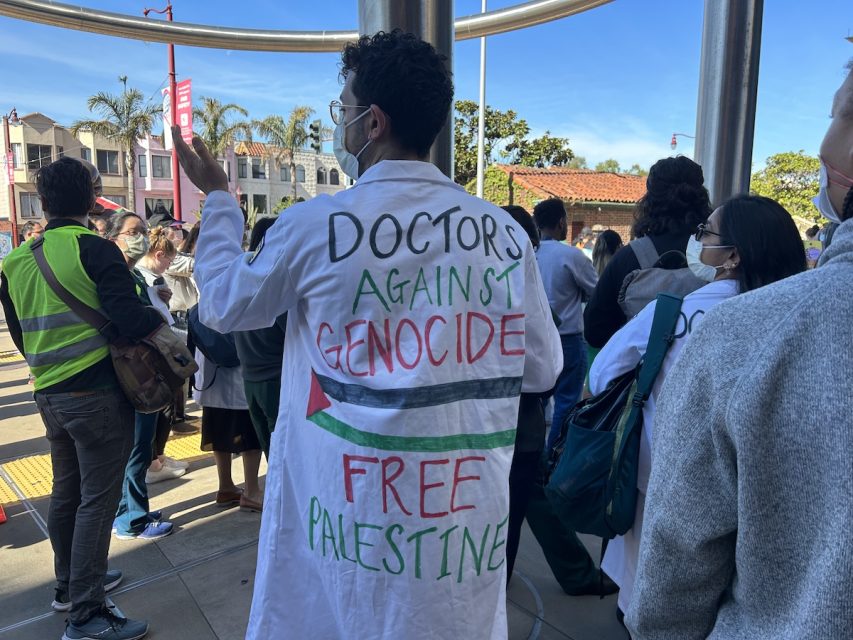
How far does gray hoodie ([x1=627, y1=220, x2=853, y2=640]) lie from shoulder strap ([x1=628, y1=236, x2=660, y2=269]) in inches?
73.1

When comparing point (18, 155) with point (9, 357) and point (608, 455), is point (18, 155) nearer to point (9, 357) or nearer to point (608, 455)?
point (9, 357)

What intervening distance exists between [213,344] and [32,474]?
2017mm

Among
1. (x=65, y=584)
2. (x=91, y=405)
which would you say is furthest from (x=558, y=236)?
(x=65, y=584)

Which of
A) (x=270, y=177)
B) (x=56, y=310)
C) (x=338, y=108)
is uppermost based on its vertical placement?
(x=270, y=177)

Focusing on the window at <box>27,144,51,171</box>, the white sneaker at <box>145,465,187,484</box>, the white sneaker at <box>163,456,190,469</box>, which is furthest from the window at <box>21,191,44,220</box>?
the white sneaker at <box>145,465,187,484</box>

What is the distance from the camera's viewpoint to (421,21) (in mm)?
2539

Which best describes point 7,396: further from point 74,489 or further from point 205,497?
point 74,489

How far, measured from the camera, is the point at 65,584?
2.85 metres

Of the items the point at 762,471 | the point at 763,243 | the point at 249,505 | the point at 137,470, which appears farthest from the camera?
the point at 249,505

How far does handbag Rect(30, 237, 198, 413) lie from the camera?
98.7 inches

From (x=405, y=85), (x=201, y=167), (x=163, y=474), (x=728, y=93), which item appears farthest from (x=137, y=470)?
(x=728, y=93)

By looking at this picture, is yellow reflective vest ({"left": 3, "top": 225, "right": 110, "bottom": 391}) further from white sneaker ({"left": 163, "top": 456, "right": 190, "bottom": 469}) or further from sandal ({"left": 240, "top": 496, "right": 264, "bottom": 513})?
white sneaker ({"left": 163, "top": 456, "right": 190, "bottom": 469})

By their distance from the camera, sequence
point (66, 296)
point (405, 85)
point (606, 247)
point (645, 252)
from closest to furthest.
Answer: point (405, 85)
point (66, 296)
point (645, 252)
point (606, 247)

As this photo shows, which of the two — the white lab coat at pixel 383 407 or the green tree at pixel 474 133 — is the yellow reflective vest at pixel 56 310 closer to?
the white lab coat at pixel 383 407
